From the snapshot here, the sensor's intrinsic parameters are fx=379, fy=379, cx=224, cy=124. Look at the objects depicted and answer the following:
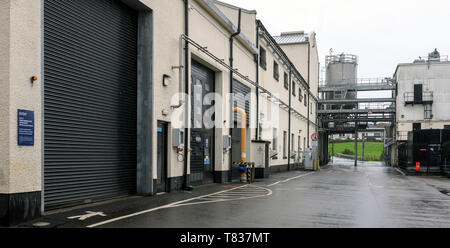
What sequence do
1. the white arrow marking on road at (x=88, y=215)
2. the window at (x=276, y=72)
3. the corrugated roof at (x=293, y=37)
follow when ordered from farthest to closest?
the corrugated roof at (x=293, y=37), the window at (x=276, y=72), the white arrow marking on road at (x=88, y=215)

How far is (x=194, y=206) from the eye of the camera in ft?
29.1

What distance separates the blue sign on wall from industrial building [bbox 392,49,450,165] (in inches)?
1486

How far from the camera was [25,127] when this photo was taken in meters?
6.57

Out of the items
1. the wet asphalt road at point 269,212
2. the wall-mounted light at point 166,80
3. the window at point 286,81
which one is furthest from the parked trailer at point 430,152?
the wall-mounted light at point 166,80

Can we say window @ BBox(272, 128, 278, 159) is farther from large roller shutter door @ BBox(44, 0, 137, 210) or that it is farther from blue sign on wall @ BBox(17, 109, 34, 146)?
blue sign on wall @ BBox(17, 109, 34, 146)

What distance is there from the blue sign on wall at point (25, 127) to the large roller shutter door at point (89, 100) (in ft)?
2.90

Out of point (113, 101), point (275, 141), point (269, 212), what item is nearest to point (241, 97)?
point (275, 141)

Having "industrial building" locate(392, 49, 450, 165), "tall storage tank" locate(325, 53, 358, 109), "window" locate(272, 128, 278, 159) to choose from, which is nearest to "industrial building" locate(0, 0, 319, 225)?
"window" locate(272, 128, 278, 159)

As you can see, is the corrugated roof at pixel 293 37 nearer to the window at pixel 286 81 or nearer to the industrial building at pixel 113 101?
the window at pixel 286 81

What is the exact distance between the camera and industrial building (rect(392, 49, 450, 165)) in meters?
38.4

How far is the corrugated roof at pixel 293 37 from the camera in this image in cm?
3669

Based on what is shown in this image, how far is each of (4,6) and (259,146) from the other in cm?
1381

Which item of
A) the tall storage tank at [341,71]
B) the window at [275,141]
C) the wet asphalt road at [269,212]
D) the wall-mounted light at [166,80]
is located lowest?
the wet asphalt road at [269,212]

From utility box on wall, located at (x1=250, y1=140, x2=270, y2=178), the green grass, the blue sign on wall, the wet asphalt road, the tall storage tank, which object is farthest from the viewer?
the green grass
